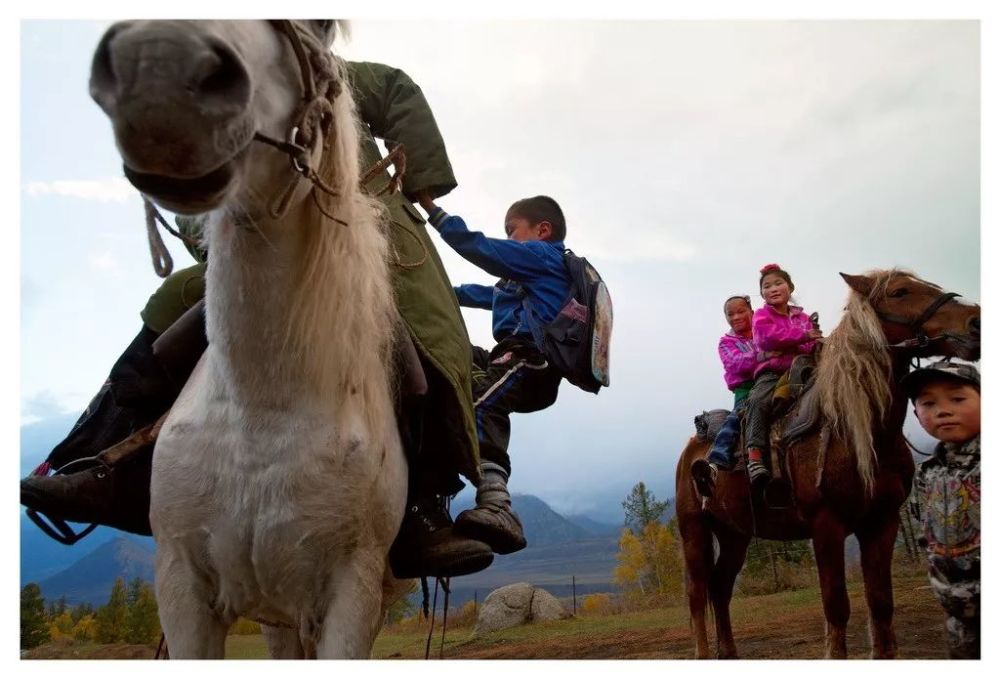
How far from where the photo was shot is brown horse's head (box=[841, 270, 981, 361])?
12.6 ft

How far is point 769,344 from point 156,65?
379cm

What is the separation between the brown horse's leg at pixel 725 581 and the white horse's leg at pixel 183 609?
3.61 metres

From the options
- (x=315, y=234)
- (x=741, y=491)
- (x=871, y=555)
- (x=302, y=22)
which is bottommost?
(x=871, y=555)

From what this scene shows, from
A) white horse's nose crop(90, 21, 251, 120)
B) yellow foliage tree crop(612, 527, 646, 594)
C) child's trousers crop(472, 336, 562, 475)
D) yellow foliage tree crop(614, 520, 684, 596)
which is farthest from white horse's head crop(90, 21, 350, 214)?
yellow foliage tree crop(612, 527, 646, 594)

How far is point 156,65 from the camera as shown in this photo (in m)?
1.34

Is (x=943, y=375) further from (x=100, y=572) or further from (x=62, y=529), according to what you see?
(x=100, y=572)

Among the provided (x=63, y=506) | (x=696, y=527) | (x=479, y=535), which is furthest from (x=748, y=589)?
(x=63, y=506)

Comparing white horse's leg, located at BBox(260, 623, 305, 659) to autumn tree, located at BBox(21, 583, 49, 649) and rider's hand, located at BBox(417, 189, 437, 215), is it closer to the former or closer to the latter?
autumn tree, located at BBox(21, 583, 49, 649)

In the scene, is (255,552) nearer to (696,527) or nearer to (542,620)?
(696,527)

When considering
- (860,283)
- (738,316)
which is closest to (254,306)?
(860,283)

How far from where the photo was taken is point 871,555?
4.06 m

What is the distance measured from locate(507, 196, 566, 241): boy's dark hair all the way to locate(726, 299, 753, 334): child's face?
4.21 ft

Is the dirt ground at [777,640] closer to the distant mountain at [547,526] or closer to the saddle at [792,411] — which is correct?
the saddle at [792,411]

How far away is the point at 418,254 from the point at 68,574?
5918 mm
